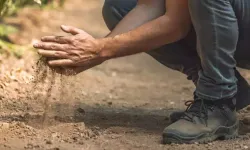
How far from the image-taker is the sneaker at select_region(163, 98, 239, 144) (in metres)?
2.72

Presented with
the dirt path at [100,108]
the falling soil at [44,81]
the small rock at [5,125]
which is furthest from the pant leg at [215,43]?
the small rock at [5,125]

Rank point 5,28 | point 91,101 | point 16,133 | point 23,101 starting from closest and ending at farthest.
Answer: point 16,133, point 23,101, point 91,101, point 5,28

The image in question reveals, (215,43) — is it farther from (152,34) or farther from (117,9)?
(117,9)

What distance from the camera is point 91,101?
375 cm

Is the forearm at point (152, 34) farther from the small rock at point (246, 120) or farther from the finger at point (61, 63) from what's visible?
the small rock at point (246, 120)

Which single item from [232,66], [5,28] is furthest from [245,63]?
[5,28]

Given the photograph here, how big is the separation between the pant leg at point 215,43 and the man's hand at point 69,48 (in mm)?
406

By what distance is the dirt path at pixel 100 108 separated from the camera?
275 cm

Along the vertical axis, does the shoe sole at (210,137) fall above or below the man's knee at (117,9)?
below

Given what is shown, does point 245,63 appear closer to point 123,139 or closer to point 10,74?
point 123,139

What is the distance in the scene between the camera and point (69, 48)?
2.71 metres

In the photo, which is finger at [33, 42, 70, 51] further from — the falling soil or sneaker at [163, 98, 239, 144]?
sneaker at [163, 98, 239, 144]

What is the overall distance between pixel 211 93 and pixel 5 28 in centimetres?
259

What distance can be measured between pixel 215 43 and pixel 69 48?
0.56 meters
